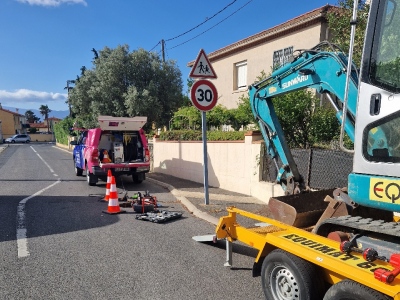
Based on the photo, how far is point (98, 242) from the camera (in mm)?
5031

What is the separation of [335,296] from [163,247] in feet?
9.66

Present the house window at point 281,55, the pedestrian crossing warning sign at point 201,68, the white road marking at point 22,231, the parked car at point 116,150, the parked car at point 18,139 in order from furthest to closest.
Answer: the parked car at point 18,139 < the house window at point 281,55 < the parked car at point 116,150 < the pedestrian crossing warning sign at point 201,68 < the white road marking at point 22,231

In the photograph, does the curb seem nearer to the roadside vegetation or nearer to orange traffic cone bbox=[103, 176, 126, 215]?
orange traffic cone bbox=[103, 176, 126, 215]

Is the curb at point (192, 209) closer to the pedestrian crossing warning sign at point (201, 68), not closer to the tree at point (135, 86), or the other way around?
the pedestrian crossing warning sign at point (201, 68)

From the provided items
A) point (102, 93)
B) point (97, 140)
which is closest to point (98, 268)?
point (97, 140)

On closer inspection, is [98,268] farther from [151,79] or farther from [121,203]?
[151,79]

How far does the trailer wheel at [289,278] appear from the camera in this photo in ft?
8.63

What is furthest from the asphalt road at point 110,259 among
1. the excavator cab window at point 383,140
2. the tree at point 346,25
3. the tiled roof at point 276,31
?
the tiled roof at point 276,31

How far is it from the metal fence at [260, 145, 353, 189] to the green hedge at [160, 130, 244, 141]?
7.45 ft

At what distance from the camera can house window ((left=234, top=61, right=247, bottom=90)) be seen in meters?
15.4

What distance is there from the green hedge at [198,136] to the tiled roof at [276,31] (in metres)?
4.93

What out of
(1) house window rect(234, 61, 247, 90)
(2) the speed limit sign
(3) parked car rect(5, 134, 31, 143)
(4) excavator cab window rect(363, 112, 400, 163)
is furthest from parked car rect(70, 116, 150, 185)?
(3) parked car rect(5, 134, 31, 143)

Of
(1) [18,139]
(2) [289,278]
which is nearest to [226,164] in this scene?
(2) [289,278]

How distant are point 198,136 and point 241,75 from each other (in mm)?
6076
